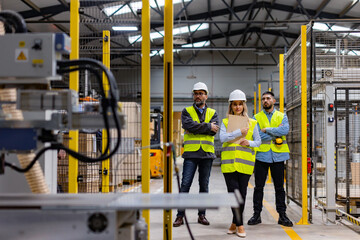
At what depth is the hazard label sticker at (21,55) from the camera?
2.55 meters

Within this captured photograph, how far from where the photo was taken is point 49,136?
268 cm

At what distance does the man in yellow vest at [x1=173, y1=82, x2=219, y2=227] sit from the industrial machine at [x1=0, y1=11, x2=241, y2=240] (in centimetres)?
304

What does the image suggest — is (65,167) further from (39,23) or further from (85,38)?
(39,23)

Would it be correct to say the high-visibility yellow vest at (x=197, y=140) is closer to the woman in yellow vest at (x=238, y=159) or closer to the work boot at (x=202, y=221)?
the woman in yellow vest at (x=238, y=159)

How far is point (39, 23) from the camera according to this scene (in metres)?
14.6

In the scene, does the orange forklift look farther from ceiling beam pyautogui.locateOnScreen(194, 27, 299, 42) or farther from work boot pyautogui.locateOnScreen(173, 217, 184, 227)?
ceiling beam pyautogui.locateOnScreen(194, 27, 299, 42)

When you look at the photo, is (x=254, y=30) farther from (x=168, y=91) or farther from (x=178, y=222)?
(x=168, y=91)

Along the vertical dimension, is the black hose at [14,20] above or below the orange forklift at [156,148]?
above

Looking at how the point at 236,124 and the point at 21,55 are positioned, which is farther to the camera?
the point at 236,124

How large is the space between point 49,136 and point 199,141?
10.9 ft

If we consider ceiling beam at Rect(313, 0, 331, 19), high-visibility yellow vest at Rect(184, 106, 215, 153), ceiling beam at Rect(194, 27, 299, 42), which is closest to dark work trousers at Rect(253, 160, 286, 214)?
high-visibility yellow vest at Rect(184, 106, 215, 153)

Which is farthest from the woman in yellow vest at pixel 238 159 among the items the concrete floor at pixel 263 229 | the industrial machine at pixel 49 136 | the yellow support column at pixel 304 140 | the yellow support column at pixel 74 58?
the industrial machine at pixel 49 136

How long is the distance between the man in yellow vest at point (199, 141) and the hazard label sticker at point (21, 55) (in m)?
3.35

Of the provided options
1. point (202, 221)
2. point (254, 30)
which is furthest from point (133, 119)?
point (254, 30)
